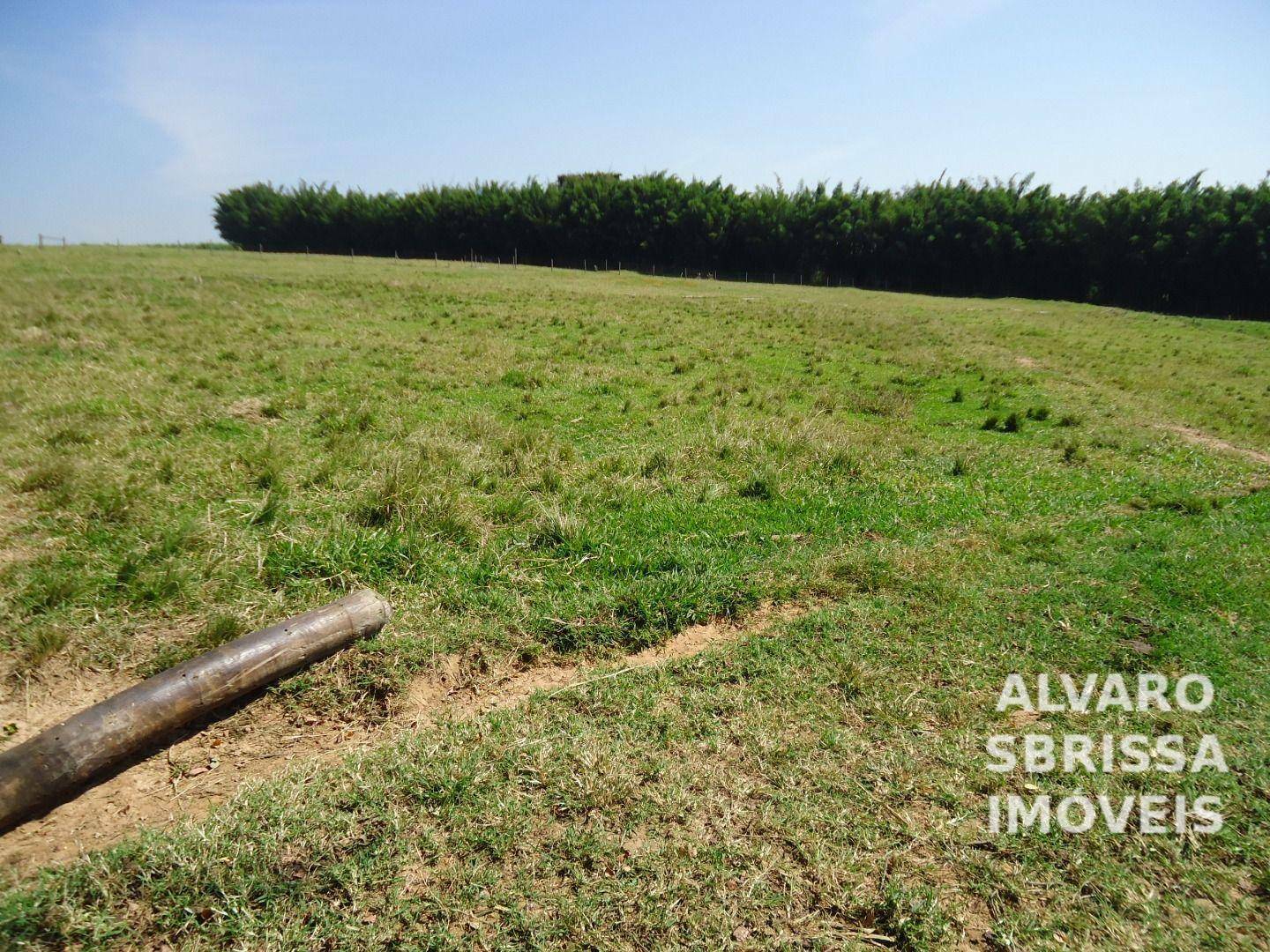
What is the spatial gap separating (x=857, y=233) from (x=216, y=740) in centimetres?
6834

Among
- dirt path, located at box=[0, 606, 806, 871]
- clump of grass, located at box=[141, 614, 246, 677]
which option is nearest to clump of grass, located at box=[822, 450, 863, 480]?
dirt path, located at box=[0, 606, 806, 871]

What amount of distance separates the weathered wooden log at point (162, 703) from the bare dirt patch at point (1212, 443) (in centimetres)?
1430

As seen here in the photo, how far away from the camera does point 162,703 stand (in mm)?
3803

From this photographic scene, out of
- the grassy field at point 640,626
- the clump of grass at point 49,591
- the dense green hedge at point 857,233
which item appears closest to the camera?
the grassy field at point 640,626

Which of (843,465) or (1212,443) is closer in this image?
(843,465)

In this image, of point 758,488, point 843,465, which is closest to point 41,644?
point 758,488

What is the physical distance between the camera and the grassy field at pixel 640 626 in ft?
10.0

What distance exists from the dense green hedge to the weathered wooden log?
199 ft

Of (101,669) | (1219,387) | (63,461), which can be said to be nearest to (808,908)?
(101,669)

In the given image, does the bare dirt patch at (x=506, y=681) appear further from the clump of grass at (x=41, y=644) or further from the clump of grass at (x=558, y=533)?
the clump of grass at (x=41, y=644)

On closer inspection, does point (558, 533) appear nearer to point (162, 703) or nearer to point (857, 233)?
point (162, 703)

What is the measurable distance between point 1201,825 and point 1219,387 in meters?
20.2

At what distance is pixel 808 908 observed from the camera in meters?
3.07

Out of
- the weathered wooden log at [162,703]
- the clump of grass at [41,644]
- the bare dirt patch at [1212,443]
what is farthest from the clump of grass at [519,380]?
the bare dirt patch at [1212,443]
